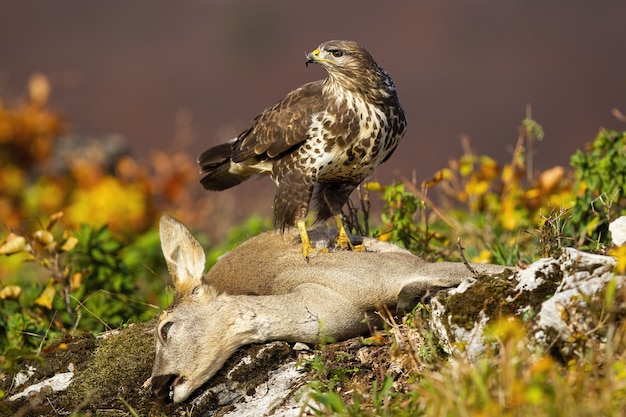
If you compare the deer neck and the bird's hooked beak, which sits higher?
the bird's hooked beak

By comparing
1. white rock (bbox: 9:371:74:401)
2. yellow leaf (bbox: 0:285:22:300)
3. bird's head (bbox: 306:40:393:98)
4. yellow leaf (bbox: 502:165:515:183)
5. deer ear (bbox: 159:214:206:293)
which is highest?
bird's head (bbox: 306:40:393:98)

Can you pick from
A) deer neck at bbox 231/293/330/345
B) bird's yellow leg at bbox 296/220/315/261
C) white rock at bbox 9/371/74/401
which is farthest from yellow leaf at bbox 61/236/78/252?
deer neck at bbox 231/293/330/345

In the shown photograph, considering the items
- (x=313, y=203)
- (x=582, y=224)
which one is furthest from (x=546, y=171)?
(x=313, y=203)

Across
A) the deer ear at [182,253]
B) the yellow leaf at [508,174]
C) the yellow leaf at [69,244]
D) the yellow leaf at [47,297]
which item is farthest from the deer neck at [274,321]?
the yellow leaf at [508,174]

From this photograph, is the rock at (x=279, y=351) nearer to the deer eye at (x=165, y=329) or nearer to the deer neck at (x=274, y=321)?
the deer neck at (x=274, y=321)

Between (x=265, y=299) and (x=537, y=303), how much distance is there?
4.68 feet

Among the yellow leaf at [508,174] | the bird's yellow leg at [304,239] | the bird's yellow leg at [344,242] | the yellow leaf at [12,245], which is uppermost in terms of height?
the bird's yellow leg at [304,239]

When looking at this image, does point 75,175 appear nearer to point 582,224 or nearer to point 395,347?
point 582,224

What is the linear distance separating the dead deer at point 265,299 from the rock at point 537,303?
481 mm

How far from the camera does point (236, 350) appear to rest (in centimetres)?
451

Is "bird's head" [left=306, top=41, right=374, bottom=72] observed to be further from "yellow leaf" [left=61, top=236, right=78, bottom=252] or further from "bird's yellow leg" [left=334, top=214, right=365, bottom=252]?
"yellow leaf" [left=61, top=236, right=78, bottom=252]

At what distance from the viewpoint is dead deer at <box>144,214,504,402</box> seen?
4.43 metres

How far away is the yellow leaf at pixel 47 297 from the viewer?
6.30 meters

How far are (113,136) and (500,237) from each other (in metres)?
8.73
